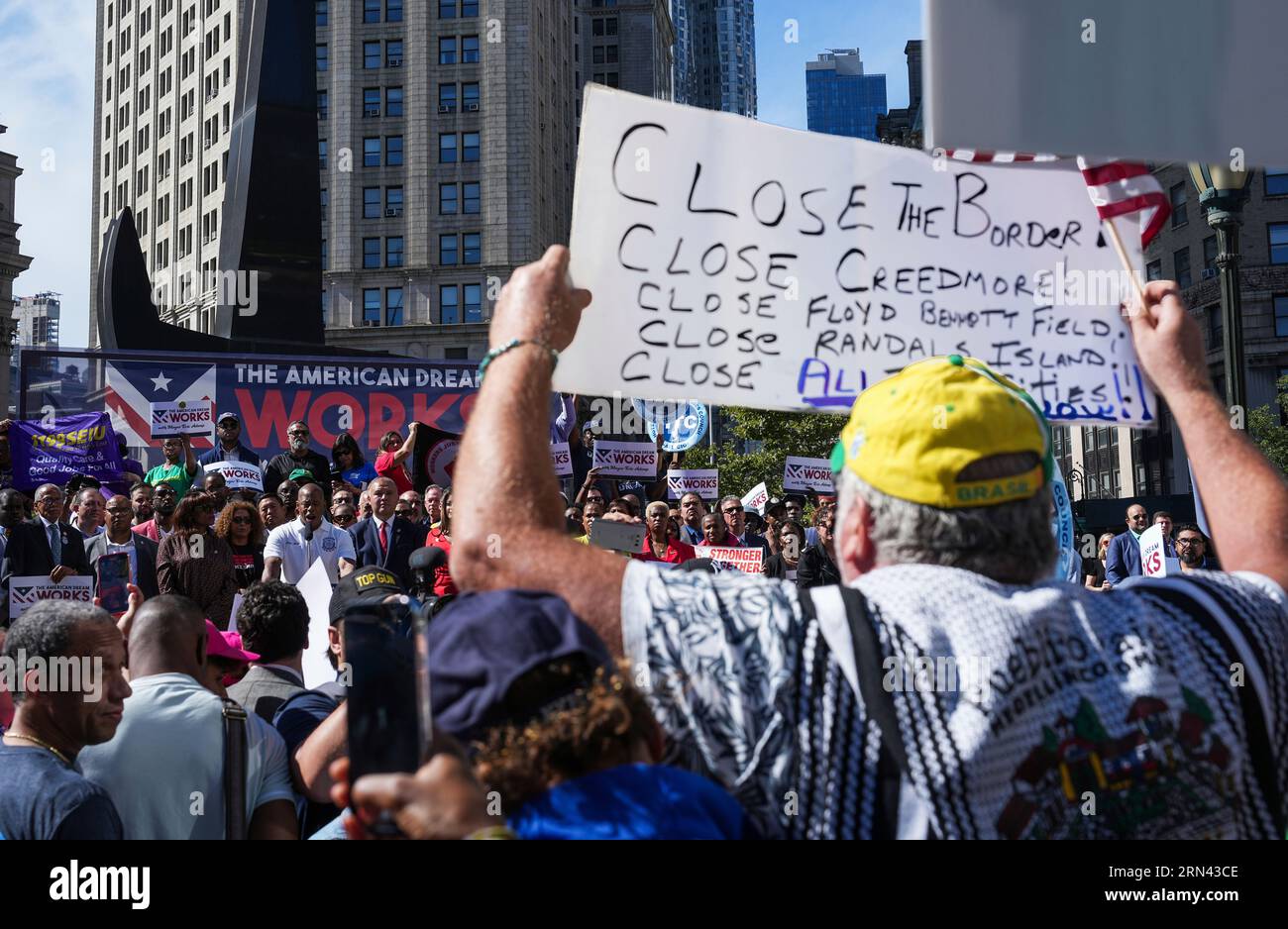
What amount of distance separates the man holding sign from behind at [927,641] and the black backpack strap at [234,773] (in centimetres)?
214

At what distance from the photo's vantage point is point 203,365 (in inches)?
605

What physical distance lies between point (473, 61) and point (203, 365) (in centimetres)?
6039

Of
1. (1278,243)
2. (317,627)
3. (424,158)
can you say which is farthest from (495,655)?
(424,158)

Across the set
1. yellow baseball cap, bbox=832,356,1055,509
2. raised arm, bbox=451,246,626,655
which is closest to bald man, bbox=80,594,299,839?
raised arm, bbox=451,246,626,655

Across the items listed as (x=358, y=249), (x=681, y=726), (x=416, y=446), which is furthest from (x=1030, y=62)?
(x=358, y=249)

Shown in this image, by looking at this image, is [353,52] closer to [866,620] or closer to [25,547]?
[25,547]

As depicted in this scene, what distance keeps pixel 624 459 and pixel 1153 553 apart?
5734 millimetres

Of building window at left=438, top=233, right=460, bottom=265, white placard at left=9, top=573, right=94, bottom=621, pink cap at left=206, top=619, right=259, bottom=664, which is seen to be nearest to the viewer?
pink cap at left=206, top=619, right=259, bottom=664

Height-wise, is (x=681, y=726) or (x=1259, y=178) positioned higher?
(x=1259, y=178)

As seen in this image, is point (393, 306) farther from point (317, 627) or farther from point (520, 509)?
point (520, 509)

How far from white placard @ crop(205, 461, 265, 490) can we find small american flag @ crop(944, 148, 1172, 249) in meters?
9.86

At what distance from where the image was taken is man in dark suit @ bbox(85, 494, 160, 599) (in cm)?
870

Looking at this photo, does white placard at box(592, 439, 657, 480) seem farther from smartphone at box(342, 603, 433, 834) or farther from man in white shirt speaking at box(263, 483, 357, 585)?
smartphone at box(342, 603, 433, 834)

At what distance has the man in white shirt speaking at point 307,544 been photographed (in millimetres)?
9359
